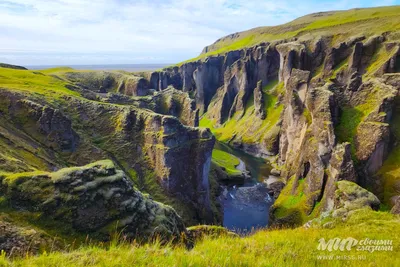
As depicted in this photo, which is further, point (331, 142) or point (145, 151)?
point (145, 151)

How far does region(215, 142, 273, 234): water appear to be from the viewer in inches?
2544

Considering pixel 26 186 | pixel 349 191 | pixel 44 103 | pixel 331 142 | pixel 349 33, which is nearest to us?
pixel 26 186

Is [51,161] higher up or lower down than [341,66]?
lower down

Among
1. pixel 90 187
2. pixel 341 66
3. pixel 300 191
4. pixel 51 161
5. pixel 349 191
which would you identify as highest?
pixel 341 66

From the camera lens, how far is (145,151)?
56.4 m

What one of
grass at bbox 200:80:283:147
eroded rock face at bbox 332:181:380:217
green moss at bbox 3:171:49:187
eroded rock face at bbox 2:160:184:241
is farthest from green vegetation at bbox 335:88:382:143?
grass at bbox 200:80:283:147

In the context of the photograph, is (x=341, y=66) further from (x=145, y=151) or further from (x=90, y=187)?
(x=90, y=187)

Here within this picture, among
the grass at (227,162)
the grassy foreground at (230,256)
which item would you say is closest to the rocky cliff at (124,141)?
the grass at (227,162)

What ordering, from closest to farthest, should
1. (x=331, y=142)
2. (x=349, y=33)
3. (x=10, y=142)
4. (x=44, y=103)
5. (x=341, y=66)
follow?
(x=10, y=142), (x=331, y=142), (x=44, y=103), (x=341, y=66), (x=349, y=33)

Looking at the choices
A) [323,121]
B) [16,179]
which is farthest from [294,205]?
[16,179]

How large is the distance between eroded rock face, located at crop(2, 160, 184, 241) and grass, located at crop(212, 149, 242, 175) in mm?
71112

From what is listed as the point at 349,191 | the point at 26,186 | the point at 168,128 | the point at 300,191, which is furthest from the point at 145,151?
the point at 26,186

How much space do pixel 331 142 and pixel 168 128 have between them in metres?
29.3

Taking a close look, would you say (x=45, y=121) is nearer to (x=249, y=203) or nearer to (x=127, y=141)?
(x=127, y=141)
